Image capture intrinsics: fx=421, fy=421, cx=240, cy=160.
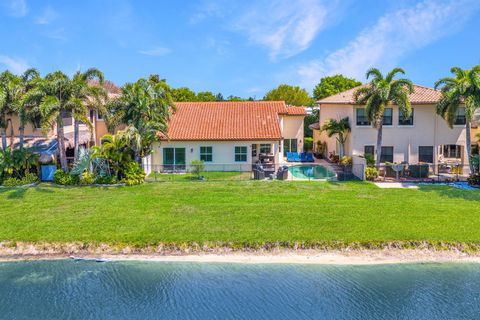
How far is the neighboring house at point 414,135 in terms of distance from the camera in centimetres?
3098

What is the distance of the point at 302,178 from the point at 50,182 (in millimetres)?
16542

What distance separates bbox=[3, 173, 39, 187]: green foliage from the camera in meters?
25.8

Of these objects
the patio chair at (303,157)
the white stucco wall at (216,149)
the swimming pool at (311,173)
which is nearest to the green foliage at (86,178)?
the white stucco wall at (216,149)

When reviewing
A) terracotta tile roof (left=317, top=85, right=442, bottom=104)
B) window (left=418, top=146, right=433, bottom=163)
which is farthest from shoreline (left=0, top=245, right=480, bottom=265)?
terracotta tile roof (left=317, top=85, right=442, bottom=104)

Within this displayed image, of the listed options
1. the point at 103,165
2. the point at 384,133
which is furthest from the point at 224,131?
the point at 384,133

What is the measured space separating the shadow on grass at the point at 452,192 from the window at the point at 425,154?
620cm

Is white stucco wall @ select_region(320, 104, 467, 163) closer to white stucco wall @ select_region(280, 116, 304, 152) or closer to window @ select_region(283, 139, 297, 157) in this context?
white stucco wall @ select_region(280, 116, 304, 152)

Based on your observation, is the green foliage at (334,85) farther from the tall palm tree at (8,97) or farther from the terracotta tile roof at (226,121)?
the tall palm tree at (8,97)

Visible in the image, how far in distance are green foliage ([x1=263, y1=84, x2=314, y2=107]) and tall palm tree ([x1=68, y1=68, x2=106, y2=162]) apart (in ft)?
145

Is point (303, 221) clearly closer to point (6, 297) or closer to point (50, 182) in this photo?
point (6, 297)

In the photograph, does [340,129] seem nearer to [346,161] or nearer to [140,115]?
[346,161]

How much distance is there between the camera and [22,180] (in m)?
26.3

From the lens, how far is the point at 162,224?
1994cm

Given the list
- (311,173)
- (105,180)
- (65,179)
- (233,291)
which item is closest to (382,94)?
(311,173)
